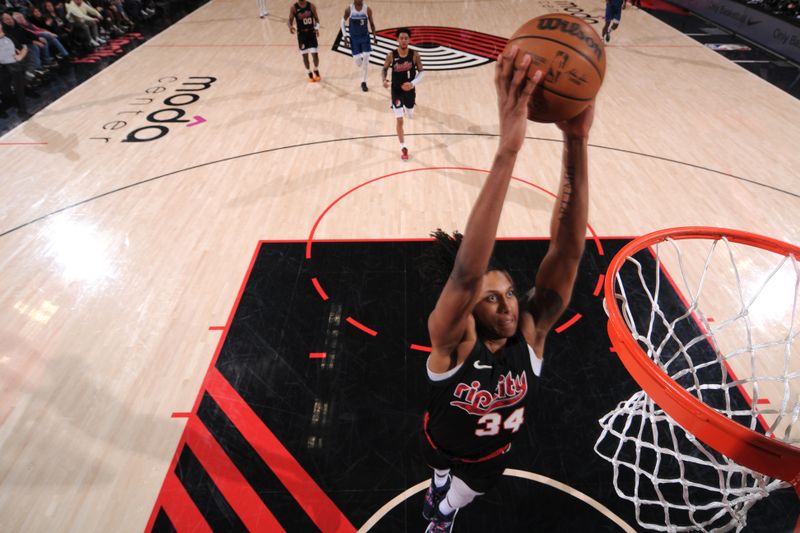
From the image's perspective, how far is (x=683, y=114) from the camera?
8008 mm

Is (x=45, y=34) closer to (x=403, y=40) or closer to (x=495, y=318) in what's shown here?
(x=403, y=40)

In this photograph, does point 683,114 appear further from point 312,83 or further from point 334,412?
point 334,412

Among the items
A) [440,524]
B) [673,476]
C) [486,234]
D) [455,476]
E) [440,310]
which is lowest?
[673,476]

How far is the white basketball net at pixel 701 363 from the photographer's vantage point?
9.30 feet

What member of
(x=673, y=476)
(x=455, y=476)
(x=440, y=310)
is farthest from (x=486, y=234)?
(x=673, y=476)

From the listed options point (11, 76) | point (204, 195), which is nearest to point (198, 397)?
point (204, 195)

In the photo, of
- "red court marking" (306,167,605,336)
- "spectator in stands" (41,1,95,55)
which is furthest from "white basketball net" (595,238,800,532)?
"spectator in stands" (41,1,95,55)

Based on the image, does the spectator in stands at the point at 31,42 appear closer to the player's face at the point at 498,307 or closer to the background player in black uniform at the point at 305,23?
the background player in black uniform at the point at 305,23

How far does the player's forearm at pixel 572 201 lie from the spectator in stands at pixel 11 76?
9.58 metres

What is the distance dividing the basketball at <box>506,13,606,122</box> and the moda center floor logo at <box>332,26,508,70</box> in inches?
344

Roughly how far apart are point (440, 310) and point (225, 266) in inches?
156

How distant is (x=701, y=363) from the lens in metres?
3.90

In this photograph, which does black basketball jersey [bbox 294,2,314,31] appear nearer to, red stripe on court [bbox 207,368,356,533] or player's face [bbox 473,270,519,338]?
red stripe on court [bbox 207,368,356,533]

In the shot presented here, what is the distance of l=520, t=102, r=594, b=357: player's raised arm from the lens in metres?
1.68
